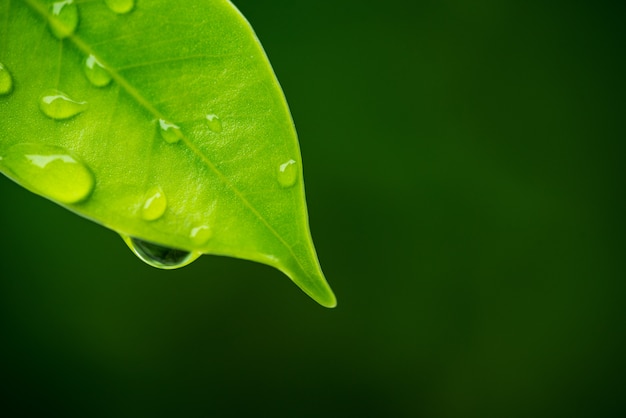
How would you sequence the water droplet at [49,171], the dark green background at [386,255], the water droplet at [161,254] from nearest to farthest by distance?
the water droplet at [49,171], the water droplet at [161,254], the dark green background at [386,255]

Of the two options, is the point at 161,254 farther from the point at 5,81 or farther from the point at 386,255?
the point at 386,255

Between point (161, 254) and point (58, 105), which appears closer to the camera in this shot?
point (58, 105)

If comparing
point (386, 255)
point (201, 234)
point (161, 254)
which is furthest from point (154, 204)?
point (386, 255)

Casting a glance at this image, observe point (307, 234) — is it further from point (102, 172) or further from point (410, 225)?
point (410, 225)

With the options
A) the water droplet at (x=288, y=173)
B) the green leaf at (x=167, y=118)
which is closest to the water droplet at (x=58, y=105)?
the green leaf at (x=167, y=118)

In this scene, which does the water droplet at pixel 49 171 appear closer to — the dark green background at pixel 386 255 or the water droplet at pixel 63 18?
the water droplet at pixel 63 18

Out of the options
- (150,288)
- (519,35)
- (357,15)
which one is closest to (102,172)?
(150,288)
